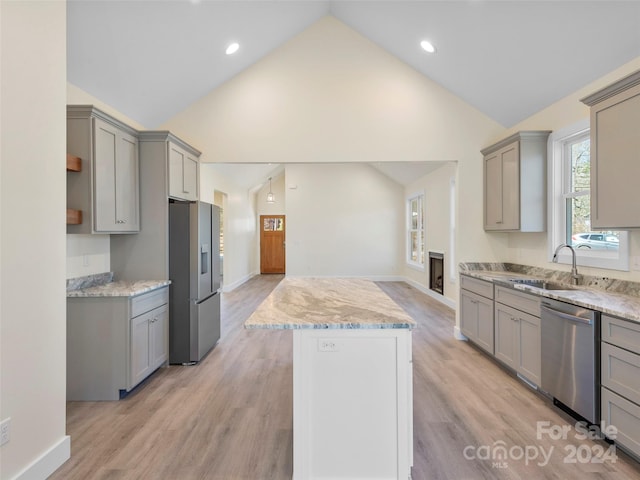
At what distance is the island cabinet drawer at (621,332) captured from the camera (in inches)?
72.8

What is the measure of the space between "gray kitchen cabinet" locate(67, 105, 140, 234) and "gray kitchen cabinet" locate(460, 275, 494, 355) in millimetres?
3642

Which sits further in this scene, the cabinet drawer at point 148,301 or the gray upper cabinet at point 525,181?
the gray upper cabinet at point 525,181

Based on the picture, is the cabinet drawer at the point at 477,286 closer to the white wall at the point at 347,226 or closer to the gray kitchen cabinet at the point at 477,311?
the gray kitchen cabinet at the point at 477,311

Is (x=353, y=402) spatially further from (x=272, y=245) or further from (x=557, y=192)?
(x=272, y=245)

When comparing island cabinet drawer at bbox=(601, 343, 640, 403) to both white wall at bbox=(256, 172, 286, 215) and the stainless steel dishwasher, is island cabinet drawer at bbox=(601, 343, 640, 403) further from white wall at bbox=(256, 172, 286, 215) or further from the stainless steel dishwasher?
white wall at bbox=(256, 172, 286, 215)

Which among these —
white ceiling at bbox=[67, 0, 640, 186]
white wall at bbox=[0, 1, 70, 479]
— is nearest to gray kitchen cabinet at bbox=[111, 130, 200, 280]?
white ceiling at bbox=[67, 0, 640, 186]

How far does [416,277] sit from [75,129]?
23.5 ft

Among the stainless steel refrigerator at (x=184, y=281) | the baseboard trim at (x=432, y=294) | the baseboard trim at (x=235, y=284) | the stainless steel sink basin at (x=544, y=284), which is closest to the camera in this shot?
the stainless steel sink basin at (x=544, y=284)

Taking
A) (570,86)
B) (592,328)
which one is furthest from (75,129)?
(570,86)

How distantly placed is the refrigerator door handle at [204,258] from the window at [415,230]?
5.38 meters

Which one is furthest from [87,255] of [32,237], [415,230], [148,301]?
[415,230]

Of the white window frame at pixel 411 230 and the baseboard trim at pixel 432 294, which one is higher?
the white window frame at pixel 411 230

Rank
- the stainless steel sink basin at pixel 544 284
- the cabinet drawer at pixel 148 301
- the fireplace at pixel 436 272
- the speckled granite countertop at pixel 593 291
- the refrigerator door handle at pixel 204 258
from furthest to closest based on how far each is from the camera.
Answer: the fireplace at pixel 436 272 < the refrigerator door handle at pixel 204 258 < the stainless steel sink basin at pixel 544 284 < the cabinet drawer at pixel 148 301 < the speckled granite countertop at pixel 593 291

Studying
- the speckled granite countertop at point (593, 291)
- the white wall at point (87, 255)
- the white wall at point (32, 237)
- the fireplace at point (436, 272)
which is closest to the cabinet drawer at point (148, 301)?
the white wall at point (87, 255)
